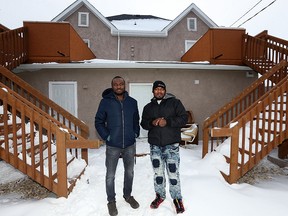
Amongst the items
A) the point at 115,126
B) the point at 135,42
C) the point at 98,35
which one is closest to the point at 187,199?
the point at 115,126

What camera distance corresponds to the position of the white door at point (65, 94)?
834 cm

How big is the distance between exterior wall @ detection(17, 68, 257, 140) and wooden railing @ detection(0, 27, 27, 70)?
845mm

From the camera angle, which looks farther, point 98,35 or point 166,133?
point 98,35

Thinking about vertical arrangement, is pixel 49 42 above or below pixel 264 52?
above

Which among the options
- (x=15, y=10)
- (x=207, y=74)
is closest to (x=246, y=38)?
(x=207, y=74)

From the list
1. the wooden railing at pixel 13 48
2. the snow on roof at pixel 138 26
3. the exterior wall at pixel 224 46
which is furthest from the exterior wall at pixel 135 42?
the wooden railing at pixel 13 48

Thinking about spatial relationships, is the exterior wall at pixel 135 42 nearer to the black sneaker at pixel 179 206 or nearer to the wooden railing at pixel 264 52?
the wooden railing at pixel 264 52

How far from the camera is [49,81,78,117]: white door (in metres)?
8.34

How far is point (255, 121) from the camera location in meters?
6.07

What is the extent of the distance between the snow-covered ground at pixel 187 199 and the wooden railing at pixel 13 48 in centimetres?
415

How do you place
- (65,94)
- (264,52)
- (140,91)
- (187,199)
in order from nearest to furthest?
(187,199) < (264,52) < (65,94) < (140,91)

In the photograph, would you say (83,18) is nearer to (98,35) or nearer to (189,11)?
(98,35)

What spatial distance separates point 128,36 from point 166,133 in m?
12.7

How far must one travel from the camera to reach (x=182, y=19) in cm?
1552
